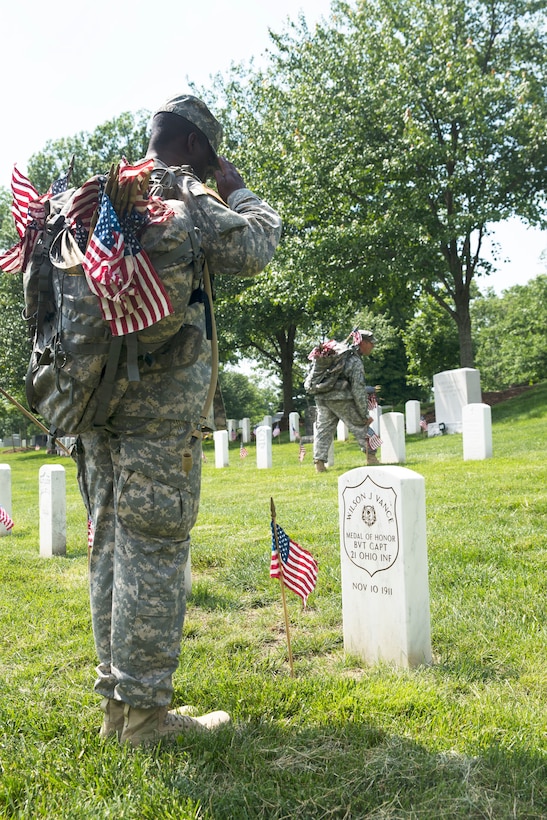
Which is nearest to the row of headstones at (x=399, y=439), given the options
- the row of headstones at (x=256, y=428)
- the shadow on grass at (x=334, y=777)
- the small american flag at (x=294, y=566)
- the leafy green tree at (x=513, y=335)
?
the small american flag at (x=294, y=566)

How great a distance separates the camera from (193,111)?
2914 mm

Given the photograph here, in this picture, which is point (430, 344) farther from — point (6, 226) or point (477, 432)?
point (477, 432)

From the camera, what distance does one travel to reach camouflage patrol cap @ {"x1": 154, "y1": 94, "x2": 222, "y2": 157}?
9.50ft

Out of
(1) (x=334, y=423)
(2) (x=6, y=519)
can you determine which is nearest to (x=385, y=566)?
(2) (x=6, y=519)

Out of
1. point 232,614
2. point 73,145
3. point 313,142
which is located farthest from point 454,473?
point 73,145

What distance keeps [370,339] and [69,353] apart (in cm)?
1048

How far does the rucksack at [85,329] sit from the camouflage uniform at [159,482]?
7 cm

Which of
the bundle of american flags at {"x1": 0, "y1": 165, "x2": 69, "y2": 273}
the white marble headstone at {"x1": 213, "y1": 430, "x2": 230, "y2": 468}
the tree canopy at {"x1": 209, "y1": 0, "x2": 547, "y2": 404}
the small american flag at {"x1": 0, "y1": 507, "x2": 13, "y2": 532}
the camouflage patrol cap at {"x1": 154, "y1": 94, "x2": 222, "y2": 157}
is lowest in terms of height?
the small american flag at {"x1": 0, "y1": 507, "x2": 13, "y2": 532}

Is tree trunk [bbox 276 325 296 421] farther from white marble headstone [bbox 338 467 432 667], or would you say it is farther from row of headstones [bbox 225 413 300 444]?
white marble headstone [bbox 338 467 432 667]

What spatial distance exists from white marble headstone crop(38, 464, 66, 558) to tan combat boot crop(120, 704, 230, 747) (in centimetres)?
463

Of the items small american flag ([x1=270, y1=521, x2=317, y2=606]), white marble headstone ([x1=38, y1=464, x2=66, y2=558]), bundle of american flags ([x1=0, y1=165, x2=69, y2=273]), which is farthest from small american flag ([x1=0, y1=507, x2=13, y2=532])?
bundle of american flags ([x1=0, y1=165, x2=69, y2=273])

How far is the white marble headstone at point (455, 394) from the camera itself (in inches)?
864

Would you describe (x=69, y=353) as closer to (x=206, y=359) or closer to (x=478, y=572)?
(x=206, y=359)

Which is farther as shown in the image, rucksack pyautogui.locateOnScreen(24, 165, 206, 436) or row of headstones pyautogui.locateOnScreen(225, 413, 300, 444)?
row of headstones pyautogui.locateOnScreen(225, 413, 300, 444)
